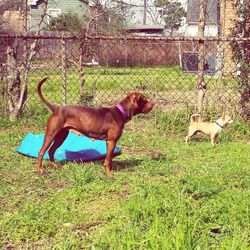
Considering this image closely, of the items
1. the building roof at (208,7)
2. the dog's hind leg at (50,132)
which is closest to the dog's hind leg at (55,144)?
the dog's hind leg at (50,132)

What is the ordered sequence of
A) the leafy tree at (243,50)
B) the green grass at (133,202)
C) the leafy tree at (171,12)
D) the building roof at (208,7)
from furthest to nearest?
the leafy tree at (171,12) → the building roof at (208,7) → the leafy tree at (243,50) → the green grass at (133,202)

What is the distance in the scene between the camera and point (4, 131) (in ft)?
24.6

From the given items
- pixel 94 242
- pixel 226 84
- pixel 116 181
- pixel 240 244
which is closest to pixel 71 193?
pixel 116 181

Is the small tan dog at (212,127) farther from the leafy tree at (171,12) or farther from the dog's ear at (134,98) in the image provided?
the leafy tree at (171,12)

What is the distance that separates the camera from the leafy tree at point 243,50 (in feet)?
25.2

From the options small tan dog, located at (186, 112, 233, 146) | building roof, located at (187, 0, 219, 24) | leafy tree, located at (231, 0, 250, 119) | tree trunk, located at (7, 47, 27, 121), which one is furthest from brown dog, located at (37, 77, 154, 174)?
building roof, located at (187, 0, 219, 24)

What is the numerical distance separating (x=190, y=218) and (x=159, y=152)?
293 cm

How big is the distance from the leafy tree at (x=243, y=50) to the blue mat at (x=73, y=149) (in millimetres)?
2867

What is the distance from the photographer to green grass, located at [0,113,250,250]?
121 inches

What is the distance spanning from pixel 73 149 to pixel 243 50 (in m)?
3.50

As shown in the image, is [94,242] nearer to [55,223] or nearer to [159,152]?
[55,223]

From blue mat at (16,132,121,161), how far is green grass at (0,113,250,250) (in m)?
0.16

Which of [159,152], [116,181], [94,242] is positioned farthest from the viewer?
[159,152]

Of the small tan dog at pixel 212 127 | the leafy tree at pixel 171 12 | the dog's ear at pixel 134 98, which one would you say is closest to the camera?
the dog's ear at pixel 134 98
